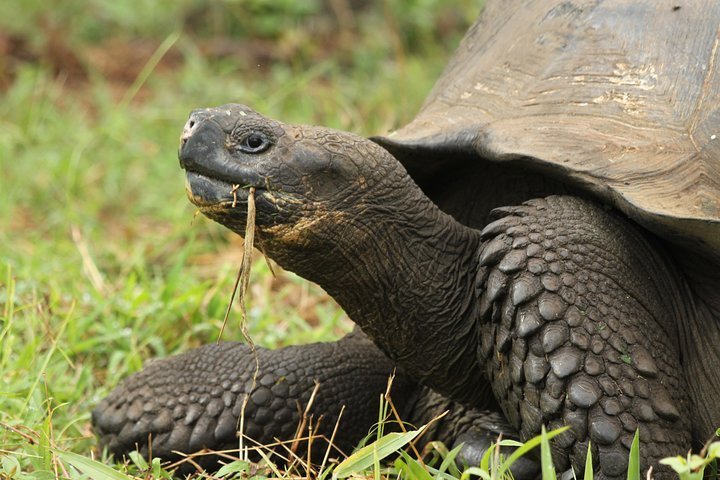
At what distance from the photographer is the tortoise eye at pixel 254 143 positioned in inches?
106

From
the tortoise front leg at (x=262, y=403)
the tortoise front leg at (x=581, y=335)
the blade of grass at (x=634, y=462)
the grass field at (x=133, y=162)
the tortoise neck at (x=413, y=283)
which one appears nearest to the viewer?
the blade of grass at (x=634, y=462)

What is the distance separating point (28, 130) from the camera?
6344 mm

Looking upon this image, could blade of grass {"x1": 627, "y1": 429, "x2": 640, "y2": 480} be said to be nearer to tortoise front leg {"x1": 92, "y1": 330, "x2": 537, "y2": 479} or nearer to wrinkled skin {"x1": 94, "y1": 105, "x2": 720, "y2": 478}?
wrinkled skin {"x1": 94, "y1": 105, "x2": 720, "y2": 478}

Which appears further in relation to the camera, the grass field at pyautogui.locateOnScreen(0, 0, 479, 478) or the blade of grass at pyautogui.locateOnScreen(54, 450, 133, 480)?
the grass field at pyautogui.locateOnScreen(0, 0, 479, 478)

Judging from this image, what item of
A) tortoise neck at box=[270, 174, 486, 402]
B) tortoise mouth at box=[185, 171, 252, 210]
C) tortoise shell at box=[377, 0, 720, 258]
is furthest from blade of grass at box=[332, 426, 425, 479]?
tortoise shell at box=[377, 0, 720, 258]

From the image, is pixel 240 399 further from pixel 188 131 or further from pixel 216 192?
pixel 188 131

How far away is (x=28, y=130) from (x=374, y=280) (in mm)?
4153

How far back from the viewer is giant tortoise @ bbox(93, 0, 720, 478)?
2.55 metres

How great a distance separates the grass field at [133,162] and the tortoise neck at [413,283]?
0.92 metres

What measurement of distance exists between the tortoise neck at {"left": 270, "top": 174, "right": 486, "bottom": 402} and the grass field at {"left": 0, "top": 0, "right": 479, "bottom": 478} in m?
0.92

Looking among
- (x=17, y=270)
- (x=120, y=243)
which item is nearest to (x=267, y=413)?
(x=17, y=270)

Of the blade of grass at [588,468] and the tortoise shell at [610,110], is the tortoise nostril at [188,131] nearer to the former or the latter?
Result: the tortoise shell at [610,110]

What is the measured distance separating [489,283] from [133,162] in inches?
165

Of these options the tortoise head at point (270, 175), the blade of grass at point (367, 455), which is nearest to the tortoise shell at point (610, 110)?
the tortoise head at point (270, 175)
